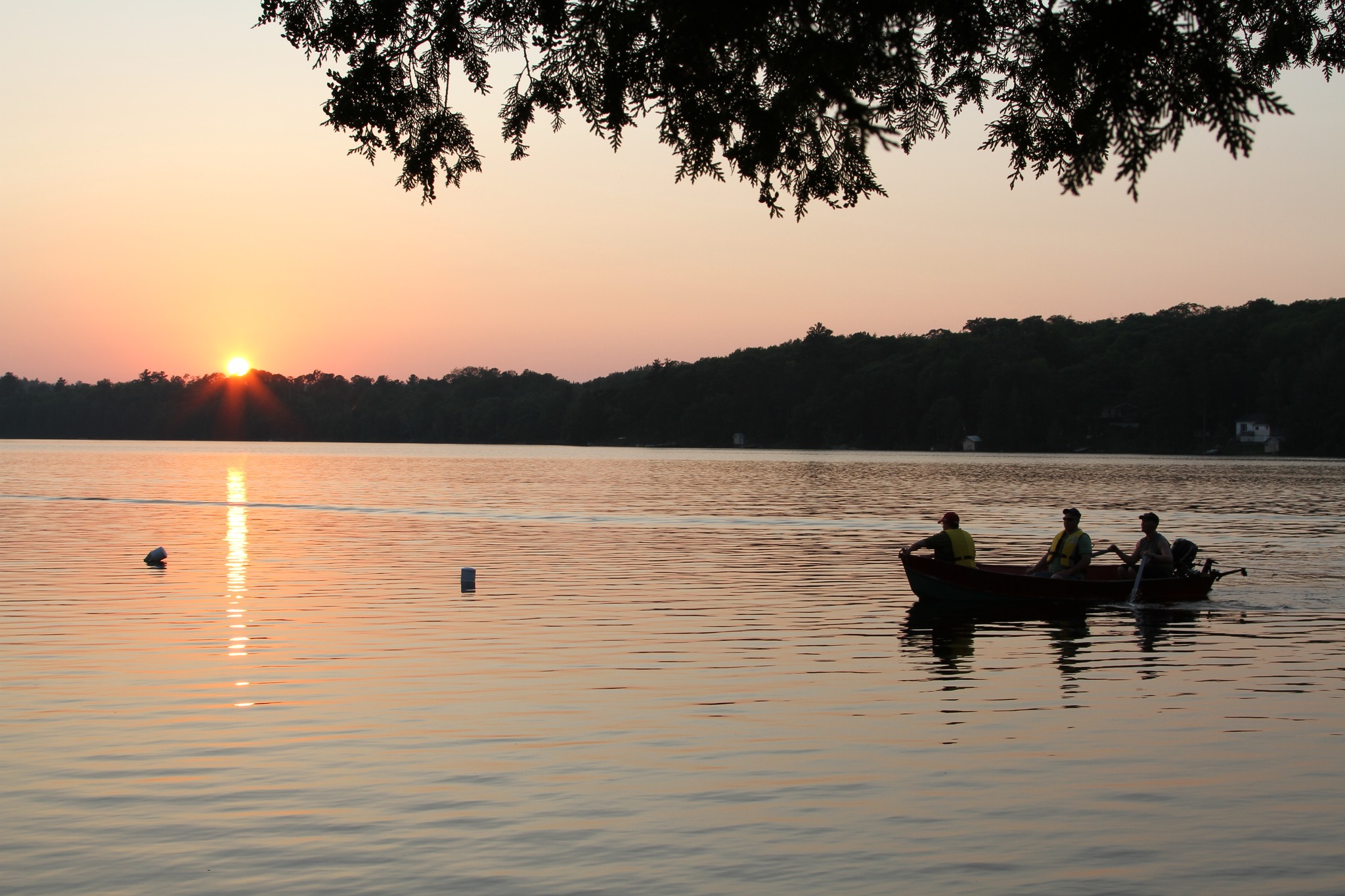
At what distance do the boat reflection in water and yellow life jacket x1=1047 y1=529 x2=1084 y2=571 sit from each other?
35.8 inches

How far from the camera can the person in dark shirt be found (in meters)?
26.8

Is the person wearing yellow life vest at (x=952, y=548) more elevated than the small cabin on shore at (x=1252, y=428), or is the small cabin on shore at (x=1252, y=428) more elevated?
the small cabin on shore at (x=1252, y=428)

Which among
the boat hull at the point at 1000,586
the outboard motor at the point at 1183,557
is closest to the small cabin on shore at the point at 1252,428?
the outboard motor at the point at 1183,557

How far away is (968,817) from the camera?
441 inches

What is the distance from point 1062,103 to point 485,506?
172ft

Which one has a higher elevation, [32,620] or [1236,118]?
[1236,118]

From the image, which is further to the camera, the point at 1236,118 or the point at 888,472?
the point at 888,472

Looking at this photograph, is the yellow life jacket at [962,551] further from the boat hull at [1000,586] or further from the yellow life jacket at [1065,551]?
the yellow life jacket at [1065,551]

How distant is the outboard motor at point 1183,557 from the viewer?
2708 cm

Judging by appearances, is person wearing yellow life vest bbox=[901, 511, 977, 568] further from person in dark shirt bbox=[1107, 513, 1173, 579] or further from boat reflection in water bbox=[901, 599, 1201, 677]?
person in dark shirt bbox=[1107, 513, 1173, 579]

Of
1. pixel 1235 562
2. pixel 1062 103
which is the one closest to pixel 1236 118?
pixel 1062 103

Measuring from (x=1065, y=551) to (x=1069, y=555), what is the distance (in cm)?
10

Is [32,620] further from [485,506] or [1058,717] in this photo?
[485,506]

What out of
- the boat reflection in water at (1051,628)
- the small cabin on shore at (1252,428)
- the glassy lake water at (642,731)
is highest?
the small cabin on shore at (1252,428)
